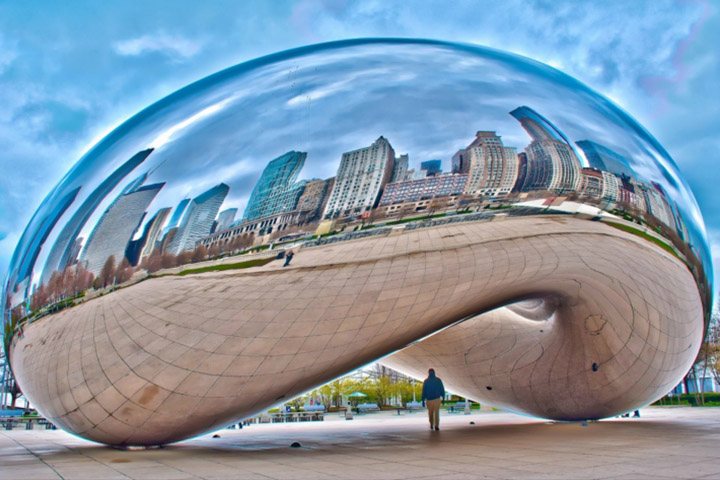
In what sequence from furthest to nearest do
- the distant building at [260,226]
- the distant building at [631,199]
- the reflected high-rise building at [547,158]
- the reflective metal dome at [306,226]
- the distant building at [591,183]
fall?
the distant building at [631,199]
the distant building at [591,183]
the reflected high-rise building at [547,158]
the reflective metal dome at [306,226]
the distant building at [260,226]

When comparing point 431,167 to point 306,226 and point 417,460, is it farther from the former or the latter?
point 417,460

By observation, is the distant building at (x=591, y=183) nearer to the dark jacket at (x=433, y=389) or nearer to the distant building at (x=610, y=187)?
the distant building at (x=610, y=187)

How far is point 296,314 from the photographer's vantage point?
5.26 m

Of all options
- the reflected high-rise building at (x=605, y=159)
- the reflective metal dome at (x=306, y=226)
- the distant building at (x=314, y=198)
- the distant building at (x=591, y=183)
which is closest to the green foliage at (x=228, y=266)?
the reflective metal dome at (x=306, y=226)

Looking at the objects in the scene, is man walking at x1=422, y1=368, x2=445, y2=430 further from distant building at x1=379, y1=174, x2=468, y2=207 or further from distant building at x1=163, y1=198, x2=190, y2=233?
distant building at x1=163, y1=198, x2=190, y2=233

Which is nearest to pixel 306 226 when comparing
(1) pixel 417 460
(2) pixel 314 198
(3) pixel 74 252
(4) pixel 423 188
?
(2) pixel 314 198

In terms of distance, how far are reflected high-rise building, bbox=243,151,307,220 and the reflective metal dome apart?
0.06 feet

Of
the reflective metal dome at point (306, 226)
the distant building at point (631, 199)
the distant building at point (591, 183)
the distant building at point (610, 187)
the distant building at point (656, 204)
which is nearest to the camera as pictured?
the reflective metal dome at point (306, 226)

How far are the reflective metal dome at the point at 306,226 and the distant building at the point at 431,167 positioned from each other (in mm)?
27

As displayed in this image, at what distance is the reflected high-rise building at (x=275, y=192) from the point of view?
4949mm

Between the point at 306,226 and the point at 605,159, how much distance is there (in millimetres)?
3442

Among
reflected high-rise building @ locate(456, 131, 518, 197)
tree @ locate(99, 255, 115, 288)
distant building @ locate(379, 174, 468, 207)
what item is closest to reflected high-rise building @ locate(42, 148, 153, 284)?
tree @ locate(99, 255, 115, 288)

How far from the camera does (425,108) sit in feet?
17.7

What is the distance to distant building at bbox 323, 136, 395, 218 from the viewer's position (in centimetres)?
497
